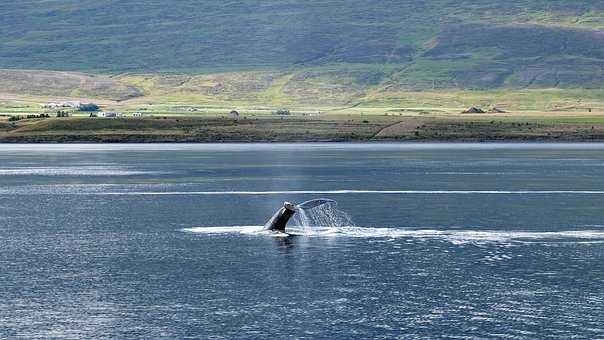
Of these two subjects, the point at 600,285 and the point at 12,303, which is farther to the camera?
the point at 600,285

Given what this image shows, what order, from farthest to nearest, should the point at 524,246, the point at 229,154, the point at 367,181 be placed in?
the point at 229,154, the point at 367,181, the point at 524,246

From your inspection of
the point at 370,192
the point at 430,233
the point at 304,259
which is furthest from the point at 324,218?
the point at 370,192

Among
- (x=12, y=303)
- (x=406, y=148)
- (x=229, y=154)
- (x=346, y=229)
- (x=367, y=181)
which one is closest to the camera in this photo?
(x=12, y=303)

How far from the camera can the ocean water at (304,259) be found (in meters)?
39.5

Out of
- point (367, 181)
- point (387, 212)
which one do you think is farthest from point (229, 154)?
point (387, 212)

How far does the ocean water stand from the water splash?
373 millimetres

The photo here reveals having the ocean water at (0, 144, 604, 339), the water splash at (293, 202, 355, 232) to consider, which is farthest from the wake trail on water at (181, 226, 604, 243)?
the water splash at (293, 202, 355, 232)

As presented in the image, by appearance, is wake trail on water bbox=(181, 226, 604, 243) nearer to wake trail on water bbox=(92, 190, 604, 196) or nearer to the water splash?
the water splash

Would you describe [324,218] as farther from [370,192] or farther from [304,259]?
[370,192]

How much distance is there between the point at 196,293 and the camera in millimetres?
44594

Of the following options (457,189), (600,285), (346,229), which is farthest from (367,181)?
(600,285)

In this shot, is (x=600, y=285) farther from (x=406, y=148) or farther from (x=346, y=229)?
(x=406, y=148)

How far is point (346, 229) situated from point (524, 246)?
11.3m

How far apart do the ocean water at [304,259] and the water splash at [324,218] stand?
373 mm
